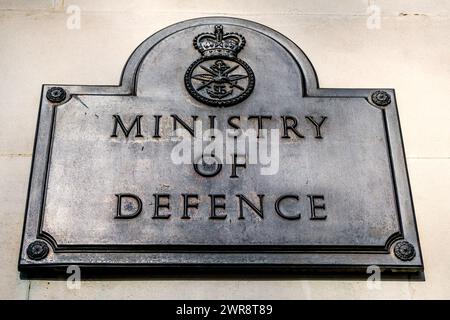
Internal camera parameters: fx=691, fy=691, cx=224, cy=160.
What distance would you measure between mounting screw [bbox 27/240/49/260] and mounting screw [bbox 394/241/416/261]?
6.87 feet

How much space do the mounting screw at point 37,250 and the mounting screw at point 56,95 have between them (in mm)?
1038

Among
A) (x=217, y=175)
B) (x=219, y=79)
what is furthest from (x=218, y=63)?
(x=217, y=175)

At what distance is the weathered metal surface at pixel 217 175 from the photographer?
13.6ft

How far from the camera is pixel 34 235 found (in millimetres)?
4141

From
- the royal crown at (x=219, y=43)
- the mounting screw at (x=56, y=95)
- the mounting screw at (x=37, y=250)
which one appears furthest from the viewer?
the royal crown at (x=219, y=43)

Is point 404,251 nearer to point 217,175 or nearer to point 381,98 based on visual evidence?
point 381,98

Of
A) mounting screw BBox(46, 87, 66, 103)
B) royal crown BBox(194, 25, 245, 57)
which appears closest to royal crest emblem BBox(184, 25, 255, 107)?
royal crown BBox(194, 25, 245, 57)

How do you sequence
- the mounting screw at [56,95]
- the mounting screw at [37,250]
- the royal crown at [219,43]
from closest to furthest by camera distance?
the mounting screw at [37,250]
the mounting screw at [56,95]
the royal crown at [219,43]

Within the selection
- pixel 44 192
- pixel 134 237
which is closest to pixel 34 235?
pixel 44 192

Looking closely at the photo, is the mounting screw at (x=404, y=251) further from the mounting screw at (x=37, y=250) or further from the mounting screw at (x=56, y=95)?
the mounting screw at (x=56, y=95)

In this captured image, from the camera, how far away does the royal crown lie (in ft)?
16.1

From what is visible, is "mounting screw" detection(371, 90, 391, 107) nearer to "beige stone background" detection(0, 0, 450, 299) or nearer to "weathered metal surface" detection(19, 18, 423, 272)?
"weathered metal surface" detection(19, 18, 423, 272)

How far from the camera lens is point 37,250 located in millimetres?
4082

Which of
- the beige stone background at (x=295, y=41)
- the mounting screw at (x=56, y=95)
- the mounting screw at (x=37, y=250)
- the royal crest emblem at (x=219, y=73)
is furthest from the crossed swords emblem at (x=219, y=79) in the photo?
the mounting screw at (x=37, y=250)
